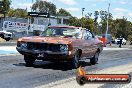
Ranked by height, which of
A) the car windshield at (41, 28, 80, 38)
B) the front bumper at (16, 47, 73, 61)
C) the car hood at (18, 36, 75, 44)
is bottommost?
the front bumper at (16, 47, 73, 61)

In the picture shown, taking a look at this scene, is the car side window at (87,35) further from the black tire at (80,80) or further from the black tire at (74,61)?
the black tire at (80,80)

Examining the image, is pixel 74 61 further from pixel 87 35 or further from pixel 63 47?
pixel 87 35

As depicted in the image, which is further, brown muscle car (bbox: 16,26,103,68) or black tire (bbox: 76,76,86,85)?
brown muscle car (bbox: 16,26,103,68)

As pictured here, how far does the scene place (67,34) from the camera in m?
14.2

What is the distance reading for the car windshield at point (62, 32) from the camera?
14164mm

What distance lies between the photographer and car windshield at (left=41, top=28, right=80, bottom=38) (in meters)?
14.2

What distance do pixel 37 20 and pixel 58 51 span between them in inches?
2341

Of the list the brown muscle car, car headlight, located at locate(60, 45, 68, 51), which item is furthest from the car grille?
car headlight, located at locate(60, 45, 68, 51)

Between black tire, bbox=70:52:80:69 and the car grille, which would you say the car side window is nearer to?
black tire, bbox=70:52:80:69

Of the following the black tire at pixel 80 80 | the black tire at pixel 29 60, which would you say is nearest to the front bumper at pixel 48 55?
the black tire at pixel 29 60

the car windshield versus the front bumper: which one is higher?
the car windshield

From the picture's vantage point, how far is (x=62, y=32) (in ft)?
46.9

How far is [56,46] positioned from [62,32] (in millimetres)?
1706

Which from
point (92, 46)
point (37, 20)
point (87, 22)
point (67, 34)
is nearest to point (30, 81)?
point (67, 34)
